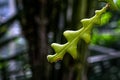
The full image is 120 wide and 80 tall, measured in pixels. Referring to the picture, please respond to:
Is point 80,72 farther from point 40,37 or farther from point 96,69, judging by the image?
point 96,69

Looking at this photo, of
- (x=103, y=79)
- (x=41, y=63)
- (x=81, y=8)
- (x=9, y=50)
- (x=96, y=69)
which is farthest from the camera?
(x=9, y=50)

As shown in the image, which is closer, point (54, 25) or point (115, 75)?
point (54, 25)

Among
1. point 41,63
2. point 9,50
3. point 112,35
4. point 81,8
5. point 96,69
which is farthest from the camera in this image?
point 9,50

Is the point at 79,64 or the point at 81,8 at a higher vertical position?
the point at 81,8

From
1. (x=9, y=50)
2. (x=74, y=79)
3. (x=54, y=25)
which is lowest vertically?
(x=9, y=50)

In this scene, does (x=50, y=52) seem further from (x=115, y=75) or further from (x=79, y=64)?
(x=115, y=75)

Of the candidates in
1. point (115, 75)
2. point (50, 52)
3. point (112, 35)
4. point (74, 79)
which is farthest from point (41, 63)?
point (112, 35)

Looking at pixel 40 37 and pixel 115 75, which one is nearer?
pixel 40 37

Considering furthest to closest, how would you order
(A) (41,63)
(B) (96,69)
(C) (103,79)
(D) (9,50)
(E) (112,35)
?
(D) (9,50), (E) (112,35), (B) (96,69), (C) (103,79), (A) (41,63)

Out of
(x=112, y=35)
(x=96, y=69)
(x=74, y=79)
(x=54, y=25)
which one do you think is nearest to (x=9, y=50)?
(x=112, y=35)
